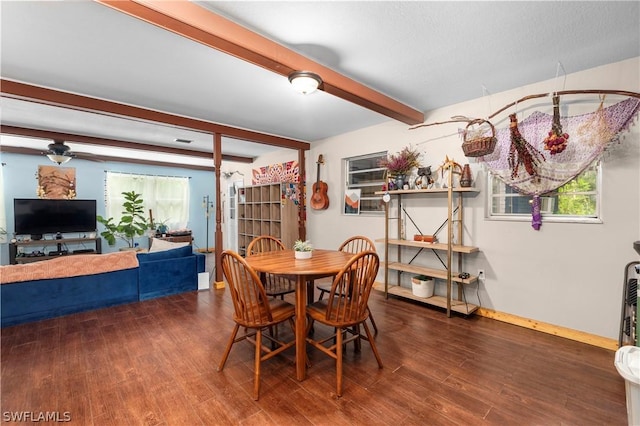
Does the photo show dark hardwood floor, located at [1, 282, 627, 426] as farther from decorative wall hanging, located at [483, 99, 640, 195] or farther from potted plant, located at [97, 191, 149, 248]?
potted plant, located at [97, 191, 149, 248]

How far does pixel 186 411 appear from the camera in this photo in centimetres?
168

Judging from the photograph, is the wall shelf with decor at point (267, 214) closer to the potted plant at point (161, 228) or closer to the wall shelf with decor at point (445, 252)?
the wall shelf with decor at point (445, 252)

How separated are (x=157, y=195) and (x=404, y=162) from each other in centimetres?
632

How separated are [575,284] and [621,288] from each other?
0.95ft

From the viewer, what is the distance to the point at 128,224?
19.9ft

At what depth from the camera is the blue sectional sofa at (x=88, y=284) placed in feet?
9.50

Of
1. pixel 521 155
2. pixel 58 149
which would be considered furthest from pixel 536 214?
pixel 58 149

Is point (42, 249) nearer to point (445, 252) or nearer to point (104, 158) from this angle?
point (104, 158)

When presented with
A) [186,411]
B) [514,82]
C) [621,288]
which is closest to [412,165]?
[514,82]

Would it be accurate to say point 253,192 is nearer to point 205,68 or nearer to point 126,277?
point 126,277

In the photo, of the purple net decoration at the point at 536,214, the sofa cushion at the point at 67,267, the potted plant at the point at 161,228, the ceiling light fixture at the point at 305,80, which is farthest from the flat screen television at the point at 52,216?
the purple net decoration at the point at 536,214

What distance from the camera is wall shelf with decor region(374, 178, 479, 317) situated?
3.07 meters

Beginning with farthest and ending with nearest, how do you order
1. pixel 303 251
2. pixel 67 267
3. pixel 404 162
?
1. pixel 404 162
2. pixel 67 267
3. pixel 303 251

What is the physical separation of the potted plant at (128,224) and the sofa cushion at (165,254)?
2744mm
